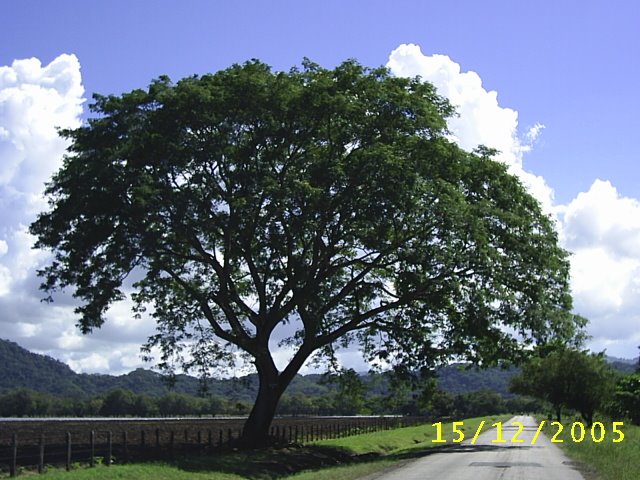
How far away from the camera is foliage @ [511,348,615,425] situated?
232 ft

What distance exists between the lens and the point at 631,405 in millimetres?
71000

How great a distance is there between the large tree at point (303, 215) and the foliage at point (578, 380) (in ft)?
111

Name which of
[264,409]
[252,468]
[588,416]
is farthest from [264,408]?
A: [588,416]

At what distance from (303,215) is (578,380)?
48.1 m

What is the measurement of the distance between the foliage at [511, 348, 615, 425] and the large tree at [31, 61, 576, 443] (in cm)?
3373

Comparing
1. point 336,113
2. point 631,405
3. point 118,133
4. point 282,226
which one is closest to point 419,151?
point 336,113

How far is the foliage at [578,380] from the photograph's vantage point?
70.8m

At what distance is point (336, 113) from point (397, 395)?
16847mm

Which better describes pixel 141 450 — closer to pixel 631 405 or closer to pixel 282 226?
pixel 282 226
